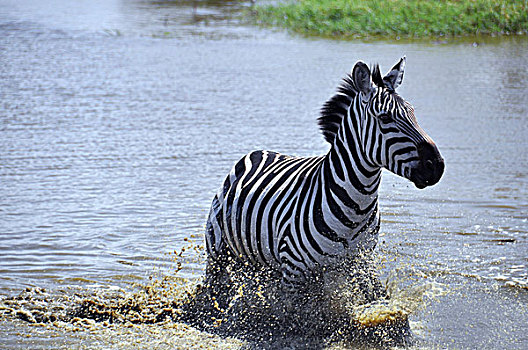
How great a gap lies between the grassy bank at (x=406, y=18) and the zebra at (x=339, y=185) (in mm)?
19040

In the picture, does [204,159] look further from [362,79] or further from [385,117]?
[385,117]

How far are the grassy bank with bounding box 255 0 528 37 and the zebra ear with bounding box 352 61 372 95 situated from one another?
19320 mm

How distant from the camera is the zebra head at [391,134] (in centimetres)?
421

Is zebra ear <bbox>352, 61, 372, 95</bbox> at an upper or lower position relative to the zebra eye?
upper

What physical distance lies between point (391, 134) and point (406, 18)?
21.1 meters

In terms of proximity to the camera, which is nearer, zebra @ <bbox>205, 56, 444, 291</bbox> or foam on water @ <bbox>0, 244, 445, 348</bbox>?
zebra @ <bbox>205, 56, 444, 291</bbox>

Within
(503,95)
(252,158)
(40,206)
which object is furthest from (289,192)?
(503,95)

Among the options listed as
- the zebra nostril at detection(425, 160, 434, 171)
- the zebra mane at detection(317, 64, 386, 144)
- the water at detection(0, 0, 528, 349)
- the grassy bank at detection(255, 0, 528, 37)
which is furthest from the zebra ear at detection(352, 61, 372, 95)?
the grassy bank at detection(255, 0, 528, 37)

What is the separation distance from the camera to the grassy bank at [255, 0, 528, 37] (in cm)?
2317

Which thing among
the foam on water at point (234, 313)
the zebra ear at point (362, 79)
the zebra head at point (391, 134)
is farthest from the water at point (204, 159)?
the zebra ear at point (362, 79)

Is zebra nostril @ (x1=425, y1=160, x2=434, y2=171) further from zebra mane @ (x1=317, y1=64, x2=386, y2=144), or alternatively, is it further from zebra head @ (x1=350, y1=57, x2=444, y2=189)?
zebra mane @ (x1=317, y1=64, x2=386, y2=144)

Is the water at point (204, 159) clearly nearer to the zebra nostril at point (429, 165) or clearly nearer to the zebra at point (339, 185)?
the zebra at point (339, 185)

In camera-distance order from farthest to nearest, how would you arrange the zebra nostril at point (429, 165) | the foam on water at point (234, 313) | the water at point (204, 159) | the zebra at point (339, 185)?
1. the water at point (204, 159)
2. the foam on water at point (234, 313)
3. the zebra at point (339, 185)
4. the zebra nostril at point (429, 165)

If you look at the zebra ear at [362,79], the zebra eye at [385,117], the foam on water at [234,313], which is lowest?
the foam on water at [234,313]
